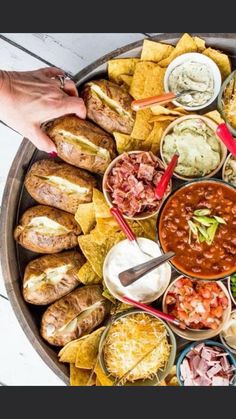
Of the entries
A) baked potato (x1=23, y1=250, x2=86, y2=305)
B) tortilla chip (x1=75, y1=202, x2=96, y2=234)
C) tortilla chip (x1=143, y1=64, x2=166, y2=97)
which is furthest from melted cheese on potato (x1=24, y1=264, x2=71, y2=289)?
tortilla chip (x1=143, y1=64, x2=166, y2=97)

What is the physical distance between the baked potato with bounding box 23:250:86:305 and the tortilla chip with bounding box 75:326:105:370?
0.95 ft

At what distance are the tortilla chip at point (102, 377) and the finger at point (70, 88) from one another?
149cm

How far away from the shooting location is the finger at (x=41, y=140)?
3.67 m

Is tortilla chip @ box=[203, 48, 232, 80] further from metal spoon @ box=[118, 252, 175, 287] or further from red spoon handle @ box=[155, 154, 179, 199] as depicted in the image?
metal spoon @ box=[118, 252, 175, 287]

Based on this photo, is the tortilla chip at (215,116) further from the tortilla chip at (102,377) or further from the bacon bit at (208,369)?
the tortilla chip at (102,377)

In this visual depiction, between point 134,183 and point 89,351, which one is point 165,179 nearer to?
point 134,183

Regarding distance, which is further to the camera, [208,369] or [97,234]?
[97,234]

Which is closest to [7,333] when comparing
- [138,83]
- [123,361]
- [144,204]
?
[123,361]

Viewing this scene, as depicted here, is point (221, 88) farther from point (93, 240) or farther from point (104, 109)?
point (93, 240)

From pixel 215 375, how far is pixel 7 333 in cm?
141

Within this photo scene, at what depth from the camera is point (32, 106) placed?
3.69m

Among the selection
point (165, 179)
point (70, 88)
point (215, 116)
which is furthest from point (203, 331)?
point (70, 88)

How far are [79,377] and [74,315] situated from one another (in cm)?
33

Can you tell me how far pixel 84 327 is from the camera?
368 centimetres
